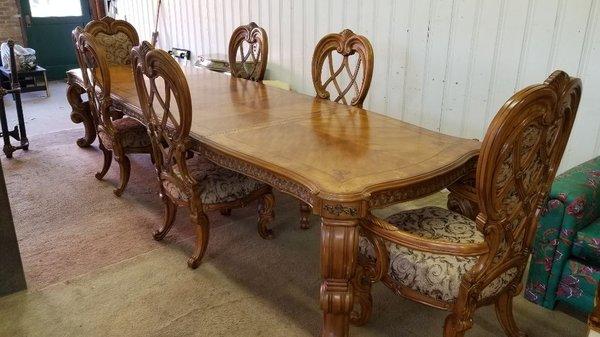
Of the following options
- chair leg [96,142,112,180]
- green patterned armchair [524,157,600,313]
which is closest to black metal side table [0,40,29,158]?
chair leg [96,142,112,180]

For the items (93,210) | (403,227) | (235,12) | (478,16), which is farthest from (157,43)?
(403,227)

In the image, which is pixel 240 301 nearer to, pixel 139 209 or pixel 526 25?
pixel 139 209

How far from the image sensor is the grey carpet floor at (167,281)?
75.4 inches

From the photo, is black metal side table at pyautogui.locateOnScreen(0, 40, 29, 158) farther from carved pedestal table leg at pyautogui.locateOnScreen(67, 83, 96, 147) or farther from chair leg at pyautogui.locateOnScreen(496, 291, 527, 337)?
chair leg at pyautogui.locateOnScreen(496, 291, 527, 337)

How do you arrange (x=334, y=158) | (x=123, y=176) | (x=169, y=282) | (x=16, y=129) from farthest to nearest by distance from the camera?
(x=16, y=129), (x=123, y=176), (x=169, y=282), (x=334, y=158)

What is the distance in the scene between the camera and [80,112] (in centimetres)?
383

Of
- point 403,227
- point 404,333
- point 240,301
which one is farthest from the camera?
point 240,301

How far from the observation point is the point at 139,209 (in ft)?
9.73

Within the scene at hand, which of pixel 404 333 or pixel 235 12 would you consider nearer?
pixel 404 333

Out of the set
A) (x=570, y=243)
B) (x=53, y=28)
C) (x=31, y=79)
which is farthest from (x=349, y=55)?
(x=53, y=28)

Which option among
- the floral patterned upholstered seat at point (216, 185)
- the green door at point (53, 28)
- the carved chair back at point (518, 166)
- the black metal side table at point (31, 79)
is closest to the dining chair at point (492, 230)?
the carved chair back at point (518, 166)

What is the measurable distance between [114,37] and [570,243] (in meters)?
3.45

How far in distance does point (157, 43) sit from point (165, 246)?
13.9 feet

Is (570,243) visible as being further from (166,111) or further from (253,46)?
(253,46)
